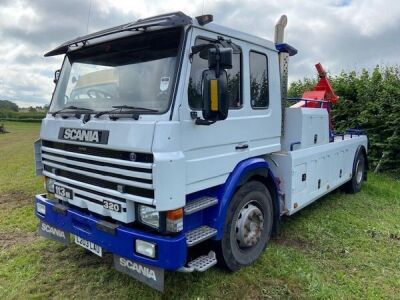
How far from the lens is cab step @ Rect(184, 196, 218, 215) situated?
3.00 metres

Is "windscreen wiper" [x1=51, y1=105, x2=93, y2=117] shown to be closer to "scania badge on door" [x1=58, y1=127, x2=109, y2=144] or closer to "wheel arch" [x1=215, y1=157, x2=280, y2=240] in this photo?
"scania badge on door" [x1=58, y1=127, x2=109, y2=144]

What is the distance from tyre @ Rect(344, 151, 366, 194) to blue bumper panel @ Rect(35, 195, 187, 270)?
5351 mm

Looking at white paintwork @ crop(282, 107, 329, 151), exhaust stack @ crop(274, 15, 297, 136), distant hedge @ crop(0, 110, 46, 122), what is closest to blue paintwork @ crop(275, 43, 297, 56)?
exhaust stack @ crop(274, 15, 297, 136)

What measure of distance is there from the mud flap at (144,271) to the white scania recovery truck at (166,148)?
0.03ft

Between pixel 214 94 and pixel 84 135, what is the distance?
125 centimetres

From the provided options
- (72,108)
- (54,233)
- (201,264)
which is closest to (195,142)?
(201,264)

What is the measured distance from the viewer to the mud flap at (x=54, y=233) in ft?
11.9

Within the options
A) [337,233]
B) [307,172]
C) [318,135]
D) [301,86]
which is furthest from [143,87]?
[301,86]

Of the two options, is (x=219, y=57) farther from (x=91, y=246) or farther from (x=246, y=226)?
(x=91, y=246)

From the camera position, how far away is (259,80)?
386cm

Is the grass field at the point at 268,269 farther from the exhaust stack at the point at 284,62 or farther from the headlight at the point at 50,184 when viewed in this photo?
the exhaust stack at the point at 284,62

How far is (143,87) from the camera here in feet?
10.1

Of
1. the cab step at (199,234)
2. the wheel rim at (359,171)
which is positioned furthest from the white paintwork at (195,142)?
the wheel rim at (359,171)

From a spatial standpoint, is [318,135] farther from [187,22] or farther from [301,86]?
[301,86]
